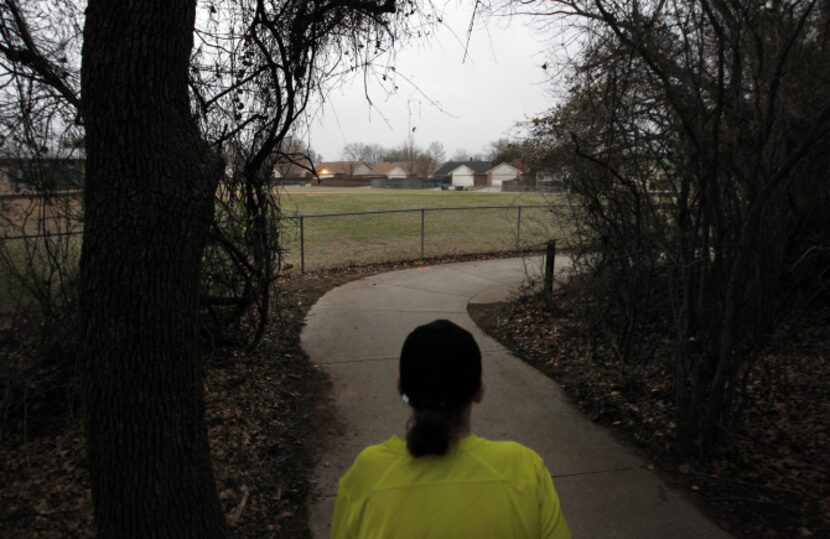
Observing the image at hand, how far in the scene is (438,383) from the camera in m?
1.42

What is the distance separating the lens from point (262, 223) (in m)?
6.08

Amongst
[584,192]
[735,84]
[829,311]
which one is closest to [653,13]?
[735,84]

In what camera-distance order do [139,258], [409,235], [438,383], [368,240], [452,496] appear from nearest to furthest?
[452,496] → [438,383] → [139,258] → [368,240] → [409,235]

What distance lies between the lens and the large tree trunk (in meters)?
2.15

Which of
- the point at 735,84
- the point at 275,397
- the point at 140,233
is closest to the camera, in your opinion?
the point at 140,233

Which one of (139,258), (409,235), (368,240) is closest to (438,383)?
(139,258)

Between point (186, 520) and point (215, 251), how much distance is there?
3837 mm

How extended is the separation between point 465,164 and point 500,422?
359 feet

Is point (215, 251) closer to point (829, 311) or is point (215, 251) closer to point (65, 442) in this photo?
point (65, 442)

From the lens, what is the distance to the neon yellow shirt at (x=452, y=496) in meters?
1.29

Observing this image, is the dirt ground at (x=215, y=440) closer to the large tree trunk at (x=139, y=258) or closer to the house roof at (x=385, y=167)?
the large tree trunk at (x=139, y=258)

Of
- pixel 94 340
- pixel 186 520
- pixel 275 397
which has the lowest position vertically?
pixel 275 397

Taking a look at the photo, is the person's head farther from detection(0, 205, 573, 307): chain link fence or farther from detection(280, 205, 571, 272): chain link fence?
detection(280, 205, 571, 272): chain link fence

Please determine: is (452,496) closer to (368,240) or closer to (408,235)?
(368,240)
